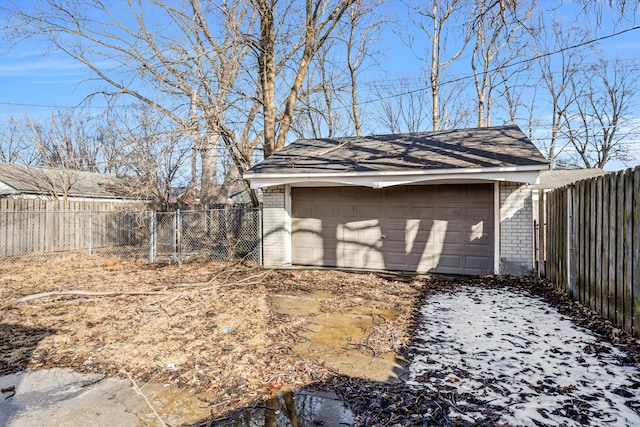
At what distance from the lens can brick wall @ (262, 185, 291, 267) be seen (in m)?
10.5

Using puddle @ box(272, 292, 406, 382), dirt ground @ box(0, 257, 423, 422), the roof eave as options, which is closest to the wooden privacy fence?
the roof eave

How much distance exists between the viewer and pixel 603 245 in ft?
16.5

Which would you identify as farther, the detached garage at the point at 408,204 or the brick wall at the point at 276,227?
the brick wall at the point at 276,227

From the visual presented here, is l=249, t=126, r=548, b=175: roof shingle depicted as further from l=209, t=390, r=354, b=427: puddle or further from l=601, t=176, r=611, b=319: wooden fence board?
l=209, t=390, r=354, b=427: puddle

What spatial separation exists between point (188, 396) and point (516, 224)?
24.7 feet

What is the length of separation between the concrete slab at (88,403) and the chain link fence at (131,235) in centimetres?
698

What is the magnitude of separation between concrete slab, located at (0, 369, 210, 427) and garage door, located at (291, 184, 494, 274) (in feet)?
23.4

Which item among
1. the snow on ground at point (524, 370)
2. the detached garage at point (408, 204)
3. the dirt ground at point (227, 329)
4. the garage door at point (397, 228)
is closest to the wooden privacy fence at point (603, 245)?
the dirt ground at point (227, 329)

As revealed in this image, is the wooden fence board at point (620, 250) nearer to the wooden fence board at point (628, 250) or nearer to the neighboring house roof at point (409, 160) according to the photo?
the wooden fence board at point (628, 250)

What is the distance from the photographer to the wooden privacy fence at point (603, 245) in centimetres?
426

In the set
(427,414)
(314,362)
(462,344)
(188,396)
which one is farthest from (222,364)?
(462,344)

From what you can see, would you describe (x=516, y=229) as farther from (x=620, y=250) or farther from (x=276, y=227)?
(x=276, y=227)

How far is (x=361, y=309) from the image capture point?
6387 mm

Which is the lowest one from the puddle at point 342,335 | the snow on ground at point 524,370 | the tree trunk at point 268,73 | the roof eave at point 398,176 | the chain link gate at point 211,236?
the puddle at point 342,335
